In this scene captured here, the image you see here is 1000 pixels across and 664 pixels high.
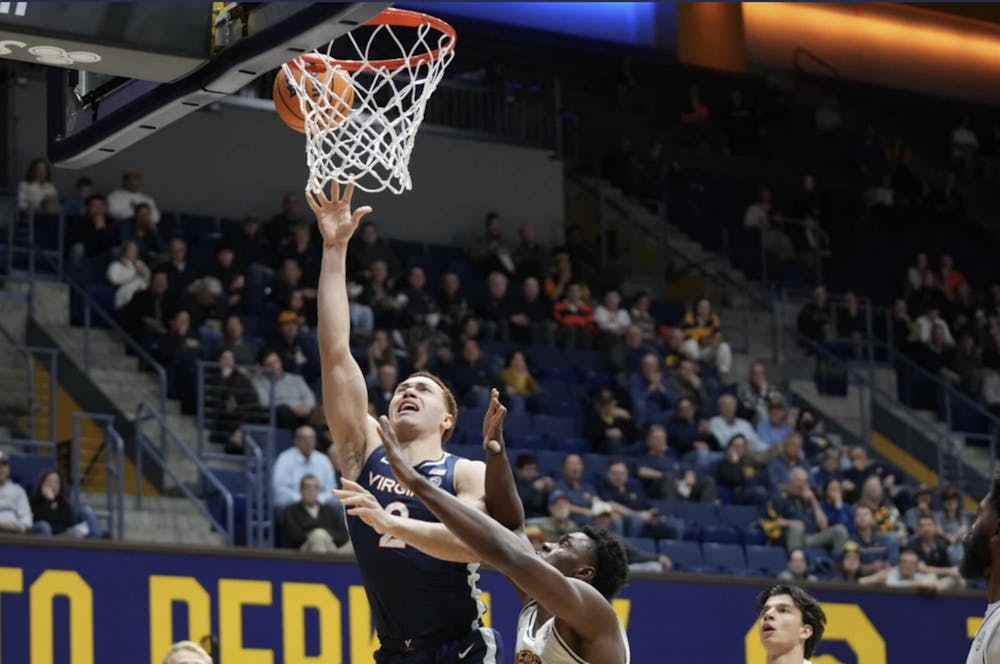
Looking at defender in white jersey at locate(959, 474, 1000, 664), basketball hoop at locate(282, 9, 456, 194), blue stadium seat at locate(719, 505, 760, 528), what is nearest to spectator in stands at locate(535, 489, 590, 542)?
blue stadium seat at locate(719, 505, 760, 528)

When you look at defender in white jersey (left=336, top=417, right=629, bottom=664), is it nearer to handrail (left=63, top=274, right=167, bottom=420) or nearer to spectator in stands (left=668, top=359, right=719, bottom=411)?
handrail (left=63, top=274, right=167, bottom=420)

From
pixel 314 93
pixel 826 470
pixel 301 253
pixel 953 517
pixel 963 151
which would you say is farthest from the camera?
pixel 963 151

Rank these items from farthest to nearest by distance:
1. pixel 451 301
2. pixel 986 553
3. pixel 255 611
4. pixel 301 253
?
A: pixel 451 301
pixel 301 253
pixel 255 611
pixel 986 553

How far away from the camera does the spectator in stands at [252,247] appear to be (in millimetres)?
17953

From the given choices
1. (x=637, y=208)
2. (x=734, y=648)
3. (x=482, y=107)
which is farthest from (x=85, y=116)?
(x=637, y=208)

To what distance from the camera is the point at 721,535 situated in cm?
1636

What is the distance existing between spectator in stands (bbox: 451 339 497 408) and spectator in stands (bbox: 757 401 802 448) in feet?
9.92

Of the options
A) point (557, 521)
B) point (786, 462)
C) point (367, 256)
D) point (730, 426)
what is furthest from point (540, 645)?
point (367, 256)

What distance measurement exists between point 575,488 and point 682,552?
1078 mm

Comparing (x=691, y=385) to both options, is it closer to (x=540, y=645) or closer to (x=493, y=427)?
(x=540, y=645)

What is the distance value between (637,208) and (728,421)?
5795mm

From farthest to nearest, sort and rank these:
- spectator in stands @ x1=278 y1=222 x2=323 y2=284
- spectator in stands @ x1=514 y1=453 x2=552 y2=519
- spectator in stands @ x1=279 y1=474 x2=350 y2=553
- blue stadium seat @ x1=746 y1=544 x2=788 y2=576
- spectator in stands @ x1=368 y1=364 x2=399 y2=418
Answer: spectator in stands @ x1=278 y1=222 x2=323 y2=284 → blue stadium seat @ x1=746 y1=544 x2=788 y2=576 → spectator in stands @ x1=368 y1=364 x2=399 y2=418 → spectator in stands @ x1=514 y1=453 x2=552 y2=519 → spectator in stands @ x1=279 y1=474 x2=350 y2=553

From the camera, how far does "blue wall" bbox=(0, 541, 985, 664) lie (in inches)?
427

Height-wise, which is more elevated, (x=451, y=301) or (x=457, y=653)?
(x=451, y=301)
